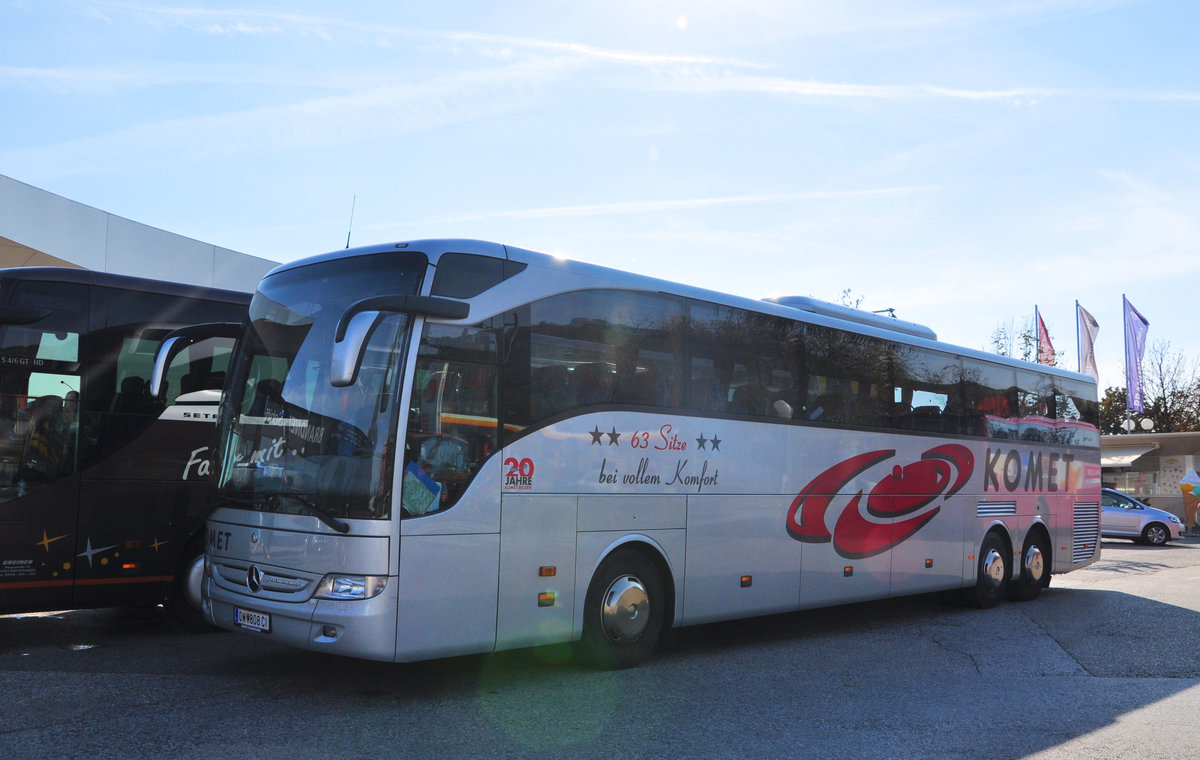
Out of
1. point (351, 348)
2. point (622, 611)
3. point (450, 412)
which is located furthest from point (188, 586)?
point (351, 348)

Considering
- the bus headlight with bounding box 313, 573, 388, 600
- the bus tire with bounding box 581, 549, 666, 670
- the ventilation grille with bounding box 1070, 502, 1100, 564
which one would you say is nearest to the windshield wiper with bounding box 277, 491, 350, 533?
the bus headlight with bounding box 313, 573, 388, 600

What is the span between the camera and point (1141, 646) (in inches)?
417

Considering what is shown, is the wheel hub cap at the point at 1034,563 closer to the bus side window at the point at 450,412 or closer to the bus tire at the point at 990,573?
the bus tire at the point at 990,573

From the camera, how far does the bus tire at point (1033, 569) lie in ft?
48.1

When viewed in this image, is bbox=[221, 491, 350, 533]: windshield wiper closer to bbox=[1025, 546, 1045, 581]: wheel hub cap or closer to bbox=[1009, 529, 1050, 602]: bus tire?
bbox=[1009, 529, 1050, 602]: bus tire

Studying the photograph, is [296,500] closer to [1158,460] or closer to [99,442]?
[99,442]

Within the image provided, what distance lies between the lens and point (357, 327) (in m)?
6.22

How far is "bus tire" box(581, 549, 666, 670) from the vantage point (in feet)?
27.0

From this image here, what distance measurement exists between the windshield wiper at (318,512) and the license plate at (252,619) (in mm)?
867

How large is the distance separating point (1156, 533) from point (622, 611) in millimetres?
26228

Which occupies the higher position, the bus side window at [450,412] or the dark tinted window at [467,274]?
the dark tinted window at [467,274]

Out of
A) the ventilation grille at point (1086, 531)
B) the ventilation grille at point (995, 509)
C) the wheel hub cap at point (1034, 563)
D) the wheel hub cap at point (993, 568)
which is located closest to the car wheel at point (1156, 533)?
the ventilation grille at point (1086, 531)

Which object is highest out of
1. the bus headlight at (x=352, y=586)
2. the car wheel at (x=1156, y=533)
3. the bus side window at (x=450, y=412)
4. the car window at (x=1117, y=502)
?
the bus side window at (x=450, y=412)

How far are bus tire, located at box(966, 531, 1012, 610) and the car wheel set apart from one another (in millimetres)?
18001
